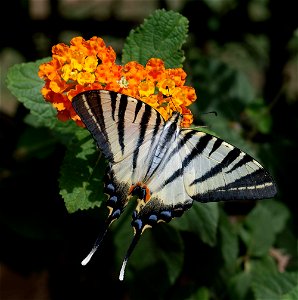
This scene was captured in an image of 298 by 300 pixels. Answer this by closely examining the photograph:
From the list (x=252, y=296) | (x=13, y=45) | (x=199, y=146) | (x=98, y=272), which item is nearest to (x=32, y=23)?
(x=13, y=45)

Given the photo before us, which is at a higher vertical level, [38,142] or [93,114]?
[93,114]

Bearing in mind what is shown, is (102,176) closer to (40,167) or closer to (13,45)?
(40,167)

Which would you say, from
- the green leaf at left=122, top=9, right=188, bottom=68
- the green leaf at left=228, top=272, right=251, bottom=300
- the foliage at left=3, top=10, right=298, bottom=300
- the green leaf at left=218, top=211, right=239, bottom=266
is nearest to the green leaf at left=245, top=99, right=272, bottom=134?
the foliage at left=3, top=10, right=298, bottom=300

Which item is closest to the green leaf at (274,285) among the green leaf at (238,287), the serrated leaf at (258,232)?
the green leaf at (238,287)

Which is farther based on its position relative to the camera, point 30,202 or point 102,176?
point 30,202

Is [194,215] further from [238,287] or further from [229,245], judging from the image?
[238,287]

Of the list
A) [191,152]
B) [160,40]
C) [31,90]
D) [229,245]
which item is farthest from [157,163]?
[229,245]

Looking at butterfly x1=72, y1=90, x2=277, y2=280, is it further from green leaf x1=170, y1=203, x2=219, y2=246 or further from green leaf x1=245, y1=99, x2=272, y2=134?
green leaf x1=245, y1=99, x2=272, y2=134
